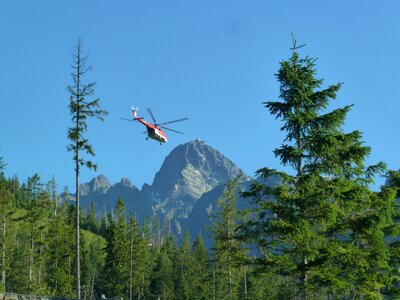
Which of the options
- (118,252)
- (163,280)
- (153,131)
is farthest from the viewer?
(163,280)

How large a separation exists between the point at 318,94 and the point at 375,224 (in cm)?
577

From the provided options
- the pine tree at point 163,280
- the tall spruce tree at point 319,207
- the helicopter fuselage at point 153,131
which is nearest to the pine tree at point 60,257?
the pine tree at point 163,280

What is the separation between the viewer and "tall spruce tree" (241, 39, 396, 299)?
21.5 metres

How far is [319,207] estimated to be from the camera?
21.7 m

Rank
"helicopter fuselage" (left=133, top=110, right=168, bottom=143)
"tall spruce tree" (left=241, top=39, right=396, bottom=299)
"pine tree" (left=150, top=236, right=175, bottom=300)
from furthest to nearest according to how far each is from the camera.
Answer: "pine tree" (left=150, top=236, right=175, bottom=300) → "helicopter fuselage" (left=133, top=110, right=168, bottom=143) → "tall spruce tree" (left=241, top=39, right=396, bottom=299)

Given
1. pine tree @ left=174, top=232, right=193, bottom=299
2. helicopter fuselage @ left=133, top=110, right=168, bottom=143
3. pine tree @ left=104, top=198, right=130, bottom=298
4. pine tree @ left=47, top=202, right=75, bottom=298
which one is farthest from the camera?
pine tree @ left=174, top=232, right=193, bottom=299

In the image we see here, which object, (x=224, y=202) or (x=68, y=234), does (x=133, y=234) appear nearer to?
(x=68, y=234)

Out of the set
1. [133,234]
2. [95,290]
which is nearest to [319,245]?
[133,234]

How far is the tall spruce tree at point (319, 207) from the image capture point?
70.4 ft

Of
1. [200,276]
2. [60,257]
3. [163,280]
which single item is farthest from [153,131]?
[163,280]

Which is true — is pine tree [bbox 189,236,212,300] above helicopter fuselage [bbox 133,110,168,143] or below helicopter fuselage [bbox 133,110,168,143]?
below

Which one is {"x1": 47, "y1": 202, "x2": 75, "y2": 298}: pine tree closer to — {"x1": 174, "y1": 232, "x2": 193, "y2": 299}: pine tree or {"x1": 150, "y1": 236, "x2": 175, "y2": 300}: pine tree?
{"x1": 174, "y1": 232, "x2": 193, "y2": 299}: pine tree

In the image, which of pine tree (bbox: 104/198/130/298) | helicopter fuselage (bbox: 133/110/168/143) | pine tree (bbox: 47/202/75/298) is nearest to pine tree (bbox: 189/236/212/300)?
pine tree (bbox: 104/198/130/298)

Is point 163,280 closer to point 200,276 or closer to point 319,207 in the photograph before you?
point 200,276
